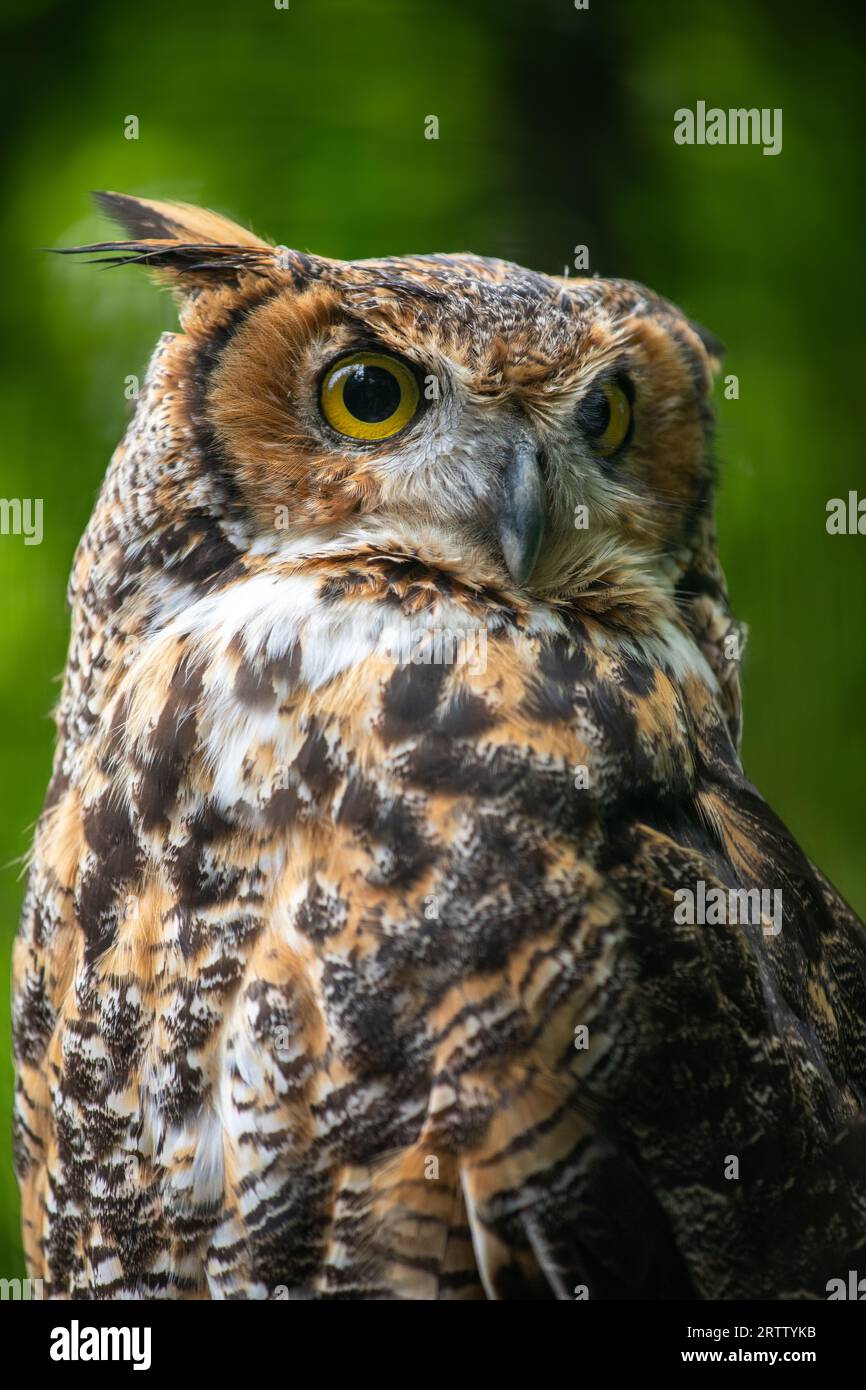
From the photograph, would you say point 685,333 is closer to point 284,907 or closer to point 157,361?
point 157,361

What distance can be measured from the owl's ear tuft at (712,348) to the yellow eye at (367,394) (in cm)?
39

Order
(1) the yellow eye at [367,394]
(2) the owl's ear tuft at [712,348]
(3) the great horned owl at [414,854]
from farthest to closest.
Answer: (2) the owl's ear tuft at [712,348]
(1) the yellow eye at [367,394]
(3) the great horned owl at [414,854]

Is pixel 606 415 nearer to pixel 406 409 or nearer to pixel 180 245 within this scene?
pixel 406 409

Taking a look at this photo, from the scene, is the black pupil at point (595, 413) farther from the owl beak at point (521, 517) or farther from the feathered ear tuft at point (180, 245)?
the feathered ear tuft at point (180, 245)

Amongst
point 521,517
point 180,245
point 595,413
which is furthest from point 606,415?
point 180,245

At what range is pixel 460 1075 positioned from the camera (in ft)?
3.26

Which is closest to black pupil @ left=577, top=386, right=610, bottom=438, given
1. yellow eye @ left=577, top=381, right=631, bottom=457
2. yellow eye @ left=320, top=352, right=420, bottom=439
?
yellow eye @ left=577, top=381, right=631, bottom=457

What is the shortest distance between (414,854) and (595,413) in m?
0.50

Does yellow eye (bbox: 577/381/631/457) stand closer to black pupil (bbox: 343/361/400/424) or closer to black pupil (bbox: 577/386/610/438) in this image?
black pupil (bbox: 577/386/610/438)

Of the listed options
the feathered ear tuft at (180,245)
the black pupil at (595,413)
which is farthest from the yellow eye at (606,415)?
the feathered ear tuft at (180,245)

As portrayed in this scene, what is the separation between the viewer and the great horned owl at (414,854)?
1.02m

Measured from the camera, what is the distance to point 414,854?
3.40ft

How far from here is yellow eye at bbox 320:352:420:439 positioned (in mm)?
1123
